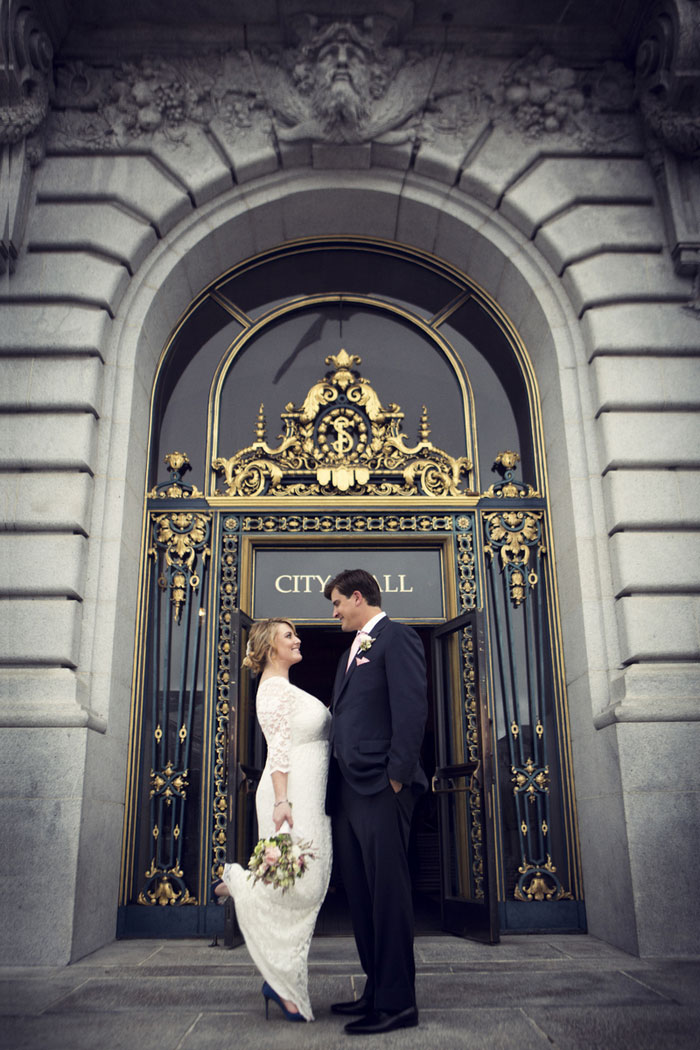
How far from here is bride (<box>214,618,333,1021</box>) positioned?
4.29 metres

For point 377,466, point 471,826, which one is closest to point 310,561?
point 377,466

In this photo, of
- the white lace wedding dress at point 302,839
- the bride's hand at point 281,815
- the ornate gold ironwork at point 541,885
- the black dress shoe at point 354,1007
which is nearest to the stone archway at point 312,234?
the ornate gold ironwork at point 541,885

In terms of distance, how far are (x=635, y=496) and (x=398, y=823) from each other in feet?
13.8

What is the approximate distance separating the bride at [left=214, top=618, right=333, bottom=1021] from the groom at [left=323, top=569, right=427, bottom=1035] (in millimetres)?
127

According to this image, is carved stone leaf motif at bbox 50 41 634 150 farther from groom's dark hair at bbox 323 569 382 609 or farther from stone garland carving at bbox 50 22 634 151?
groom's dark hair at bbox 323 569 382 609

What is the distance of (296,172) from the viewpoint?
8.95 m

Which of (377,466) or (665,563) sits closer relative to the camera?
Result: (665,563)

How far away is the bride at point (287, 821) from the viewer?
429 cm

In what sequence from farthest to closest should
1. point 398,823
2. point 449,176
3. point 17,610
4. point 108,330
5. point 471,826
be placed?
point 449,176 < point 108,330 < point 471,826 < point 17,610 < point 398,823

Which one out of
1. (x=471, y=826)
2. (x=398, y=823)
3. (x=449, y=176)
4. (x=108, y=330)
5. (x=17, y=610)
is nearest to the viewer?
(x=398, y=823)

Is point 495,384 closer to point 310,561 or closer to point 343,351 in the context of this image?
point 343,351

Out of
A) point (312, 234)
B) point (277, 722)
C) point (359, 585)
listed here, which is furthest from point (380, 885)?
point (312, 234)

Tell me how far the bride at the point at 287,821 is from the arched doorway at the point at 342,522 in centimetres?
248

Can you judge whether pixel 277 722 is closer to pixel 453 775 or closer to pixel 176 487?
pixel 453 775
